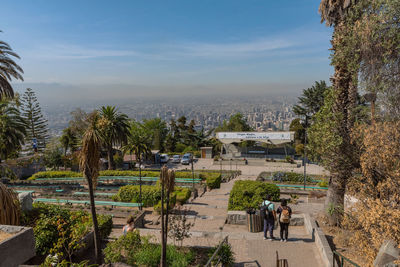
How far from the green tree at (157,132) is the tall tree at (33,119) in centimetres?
1866

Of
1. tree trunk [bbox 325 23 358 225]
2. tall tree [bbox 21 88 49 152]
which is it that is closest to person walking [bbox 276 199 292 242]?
tree trunk [bbox 325 23 358 225]

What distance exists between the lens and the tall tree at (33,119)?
151ft

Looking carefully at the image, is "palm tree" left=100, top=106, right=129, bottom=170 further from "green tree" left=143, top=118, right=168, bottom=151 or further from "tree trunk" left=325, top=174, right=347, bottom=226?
"green tree" left=143, top=118, right=168, bottom=151

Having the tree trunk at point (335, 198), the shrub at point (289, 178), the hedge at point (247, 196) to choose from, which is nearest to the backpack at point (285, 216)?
the tree trunk at point (335, 198)

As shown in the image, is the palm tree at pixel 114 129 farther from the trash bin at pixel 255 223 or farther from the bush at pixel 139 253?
the bush at pixel 139 253

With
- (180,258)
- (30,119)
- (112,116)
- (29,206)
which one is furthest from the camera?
(30,119)

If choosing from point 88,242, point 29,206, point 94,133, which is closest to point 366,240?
point 94,133

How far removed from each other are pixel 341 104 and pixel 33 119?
169ft

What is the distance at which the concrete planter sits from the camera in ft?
9.94

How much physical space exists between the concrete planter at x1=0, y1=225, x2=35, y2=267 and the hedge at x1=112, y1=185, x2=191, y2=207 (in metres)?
11.0

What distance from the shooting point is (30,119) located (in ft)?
155

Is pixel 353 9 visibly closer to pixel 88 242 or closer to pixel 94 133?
pixel 94 133

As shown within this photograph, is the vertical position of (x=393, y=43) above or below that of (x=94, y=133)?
above

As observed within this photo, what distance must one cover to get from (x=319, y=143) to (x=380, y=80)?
8.84 ft
